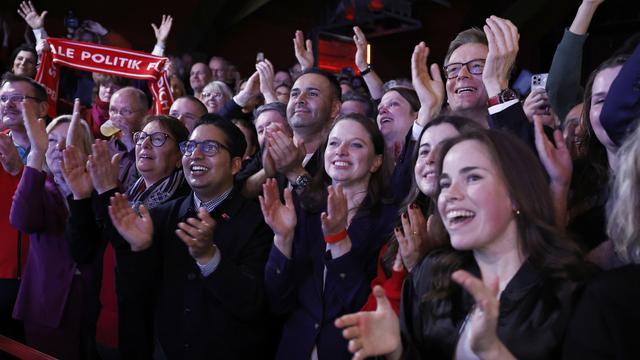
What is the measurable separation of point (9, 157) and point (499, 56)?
2.19 metres

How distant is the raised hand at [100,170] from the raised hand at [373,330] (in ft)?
4.48

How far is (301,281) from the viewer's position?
7.48ft

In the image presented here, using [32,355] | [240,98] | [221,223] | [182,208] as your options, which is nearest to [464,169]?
[221,223]

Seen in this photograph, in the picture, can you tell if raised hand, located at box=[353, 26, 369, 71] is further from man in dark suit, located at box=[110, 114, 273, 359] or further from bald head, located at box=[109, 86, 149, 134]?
bald head, located at box=[109, 86, 149, 134]

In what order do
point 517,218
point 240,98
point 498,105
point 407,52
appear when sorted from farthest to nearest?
1. point 407,52
2. point 240,98
3. point 498,105
4. point 517,218

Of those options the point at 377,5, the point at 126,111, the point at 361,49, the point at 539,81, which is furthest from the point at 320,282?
the point at 377,5

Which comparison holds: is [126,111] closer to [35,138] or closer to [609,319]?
[35,138]

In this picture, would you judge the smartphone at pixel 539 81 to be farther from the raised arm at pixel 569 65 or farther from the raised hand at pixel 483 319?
the raised hand at pixel 483 319

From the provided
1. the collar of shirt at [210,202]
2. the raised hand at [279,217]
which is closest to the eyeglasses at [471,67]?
the raised hand at [279,217]

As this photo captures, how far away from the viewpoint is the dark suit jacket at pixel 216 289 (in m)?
2.26

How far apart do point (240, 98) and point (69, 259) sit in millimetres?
1335

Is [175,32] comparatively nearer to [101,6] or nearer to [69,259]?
[101,6]

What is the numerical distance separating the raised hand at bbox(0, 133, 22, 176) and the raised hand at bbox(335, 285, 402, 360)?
2135 mm

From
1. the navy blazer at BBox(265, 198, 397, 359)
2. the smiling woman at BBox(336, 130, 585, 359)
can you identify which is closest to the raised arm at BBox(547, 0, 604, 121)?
the navy blazer at BBox(265, 198, 397, 359)
